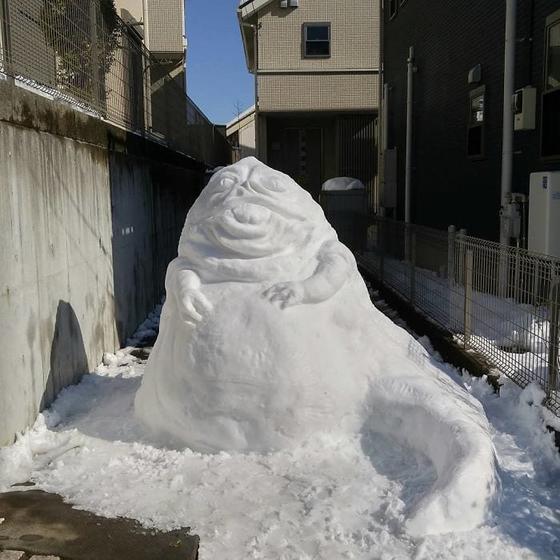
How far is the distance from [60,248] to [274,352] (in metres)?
2.51

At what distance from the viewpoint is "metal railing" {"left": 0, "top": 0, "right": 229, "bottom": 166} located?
17.8 feet

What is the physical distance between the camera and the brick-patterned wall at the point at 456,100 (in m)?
8.81

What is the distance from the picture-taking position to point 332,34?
20734mm

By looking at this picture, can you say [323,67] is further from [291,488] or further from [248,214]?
[291,488]

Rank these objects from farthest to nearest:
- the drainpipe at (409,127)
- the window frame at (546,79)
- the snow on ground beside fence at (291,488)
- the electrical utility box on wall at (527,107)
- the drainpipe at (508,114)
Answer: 1. the drainpipe at (409,127)
2. the drainpipe at (508,114)
3. the electrical utility box on wall at (527,107)
4. the window frame at (546,79)
5. the snow on ground beside fence at (291,488)

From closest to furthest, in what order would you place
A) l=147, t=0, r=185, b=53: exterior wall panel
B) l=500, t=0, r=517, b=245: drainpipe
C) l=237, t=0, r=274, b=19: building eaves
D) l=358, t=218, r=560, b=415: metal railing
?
1. l=358, t=218, r=560, b=415: metal railing
2. l=500, t=0, r=517, b=245: drainpipe
3. l=237, t=0, r=274, b=19: building eaves
4. l=147, t=0, r=185, b=53: exterior wall panel

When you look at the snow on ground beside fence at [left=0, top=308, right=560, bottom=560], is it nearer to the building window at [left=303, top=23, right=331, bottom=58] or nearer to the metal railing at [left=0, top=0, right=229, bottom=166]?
the metal railing at [left=0, top=0, right=229, bottom=166]

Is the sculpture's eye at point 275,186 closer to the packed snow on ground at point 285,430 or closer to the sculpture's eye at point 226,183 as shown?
the packed snow on ground at point 285,430

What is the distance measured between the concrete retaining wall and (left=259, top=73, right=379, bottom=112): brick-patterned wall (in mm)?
11792

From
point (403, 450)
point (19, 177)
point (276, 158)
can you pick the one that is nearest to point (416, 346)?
point (403, 450)

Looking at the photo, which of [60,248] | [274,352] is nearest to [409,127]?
[60,248]

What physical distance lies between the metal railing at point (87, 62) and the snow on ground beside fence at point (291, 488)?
2.73 meters

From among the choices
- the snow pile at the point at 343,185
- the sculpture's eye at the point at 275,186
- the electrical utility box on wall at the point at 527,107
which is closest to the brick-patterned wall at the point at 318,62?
the snow pile at the point at 343,185

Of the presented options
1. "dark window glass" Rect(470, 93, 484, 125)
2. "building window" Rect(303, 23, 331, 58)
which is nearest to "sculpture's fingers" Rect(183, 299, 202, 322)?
"dark window glass" Rect(470, 93, 484, 125)
